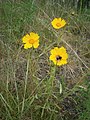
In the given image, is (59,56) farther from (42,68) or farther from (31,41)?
(42,68)

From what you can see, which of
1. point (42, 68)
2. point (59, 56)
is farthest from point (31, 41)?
point (42, 68)

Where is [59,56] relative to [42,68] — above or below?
above

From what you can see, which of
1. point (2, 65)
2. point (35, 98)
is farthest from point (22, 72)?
point (35, 98)

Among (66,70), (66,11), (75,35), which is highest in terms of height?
(66,11)

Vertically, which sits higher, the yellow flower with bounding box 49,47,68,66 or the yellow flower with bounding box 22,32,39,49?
the yellow flower with bounding box 22,32,39,49

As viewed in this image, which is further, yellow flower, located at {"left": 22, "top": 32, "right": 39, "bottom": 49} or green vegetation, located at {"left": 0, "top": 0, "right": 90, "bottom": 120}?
green vegetation, located at {"left": 0, "top": 0, "right": 90, "bottom": 120}

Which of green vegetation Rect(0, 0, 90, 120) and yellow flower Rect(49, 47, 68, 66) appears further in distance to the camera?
green vegetation Rect(0, 0, 90, 120)

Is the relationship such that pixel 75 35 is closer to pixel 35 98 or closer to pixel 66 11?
pixel 66 11

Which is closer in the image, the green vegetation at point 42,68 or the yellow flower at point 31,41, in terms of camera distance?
the yellow flower at point 31,41
